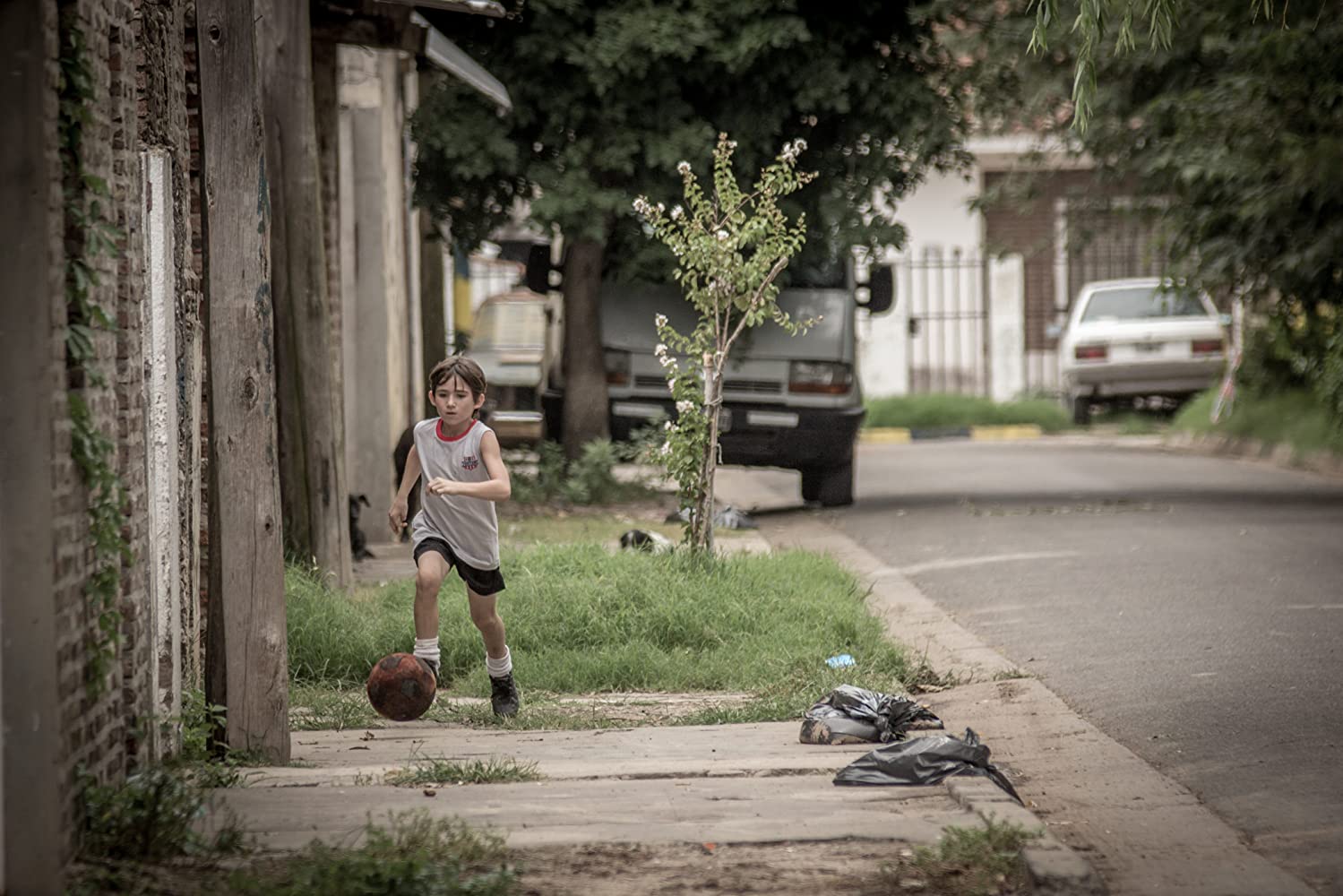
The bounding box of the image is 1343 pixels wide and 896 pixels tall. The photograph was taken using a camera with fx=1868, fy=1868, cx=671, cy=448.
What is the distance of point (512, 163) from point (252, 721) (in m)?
9.96

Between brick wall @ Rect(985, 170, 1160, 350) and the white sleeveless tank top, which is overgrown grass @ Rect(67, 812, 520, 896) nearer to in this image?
the white sleeveless tank top

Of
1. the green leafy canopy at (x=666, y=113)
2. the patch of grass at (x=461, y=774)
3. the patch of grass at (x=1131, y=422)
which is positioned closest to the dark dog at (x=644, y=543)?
the green leafy canopy at (x=666, y=113)

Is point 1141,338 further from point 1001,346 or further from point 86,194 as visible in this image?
point 86,194

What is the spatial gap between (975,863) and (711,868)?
2.30 feet

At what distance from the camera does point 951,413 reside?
1153 inches

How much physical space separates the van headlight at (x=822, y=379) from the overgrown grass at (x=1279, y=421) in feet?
20.4

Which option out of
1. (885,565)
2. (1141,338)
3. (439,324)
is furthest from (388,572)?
(1141,338)

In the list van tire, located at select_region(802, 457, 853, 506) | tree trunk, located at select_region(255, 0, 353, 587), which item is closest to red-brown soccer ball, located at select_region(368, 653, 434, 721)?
tree trunk, located at select_region(255, 0, 353, 587)

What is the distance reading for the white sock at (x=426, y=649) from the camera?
784 centimetres

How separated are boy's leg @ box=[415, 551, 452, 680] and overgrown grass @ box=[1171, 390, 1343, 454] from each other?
1394 centimetres

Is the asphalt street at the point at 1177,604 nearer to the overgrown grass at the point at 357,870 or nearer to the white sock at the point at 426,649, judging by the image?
the overgrown grass at the point at 357,870

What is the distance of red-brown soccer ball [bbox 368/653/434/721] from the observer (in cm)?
744

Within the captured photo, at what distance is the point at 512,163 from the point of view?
52.1 feet

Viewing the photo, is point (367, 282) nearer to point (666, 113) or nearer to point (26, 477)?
point (666, 113)
